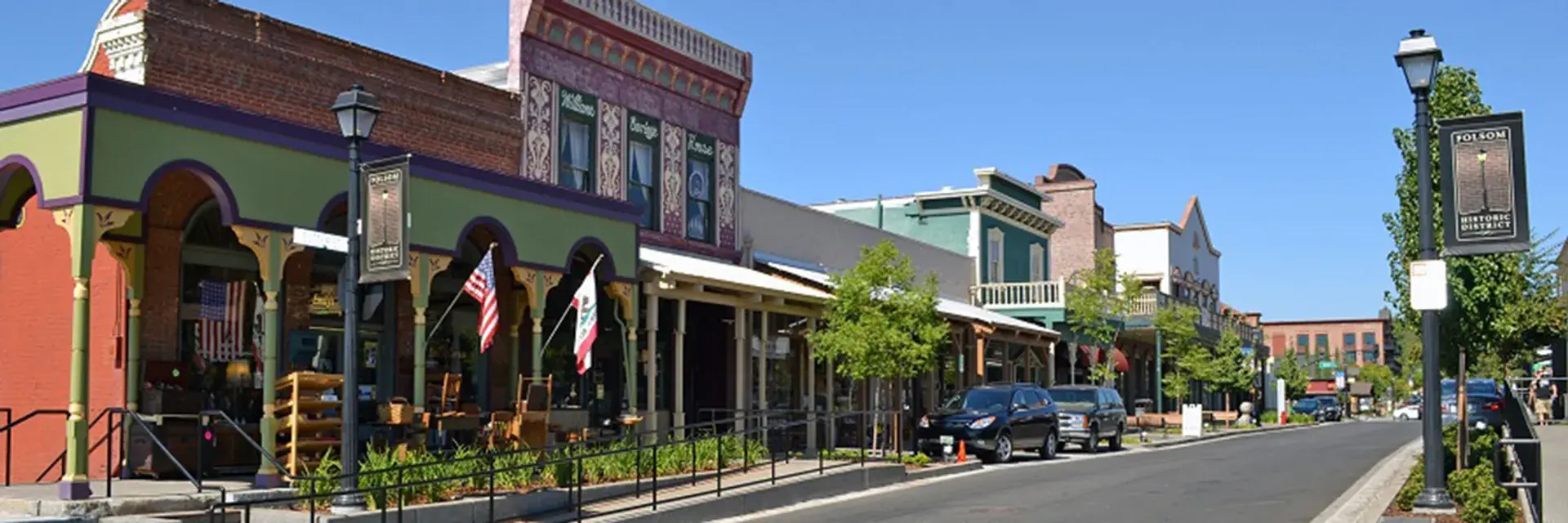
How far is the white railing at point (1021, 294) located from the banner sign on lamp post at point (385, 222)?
3022cm

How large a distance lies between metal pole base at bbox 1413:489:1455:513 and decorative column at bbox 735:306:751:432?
13567mm

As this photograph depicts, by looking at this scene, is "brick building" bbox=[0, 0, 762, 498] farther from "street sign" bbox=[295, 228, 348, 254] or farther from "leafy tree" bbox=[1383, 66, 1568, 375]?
"leafy tree" bbox=[1383, 66, 1568, 375]

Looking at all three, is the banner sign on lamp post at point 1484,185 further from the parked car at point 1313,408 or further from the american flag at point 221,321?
the parked car at point 1313,408

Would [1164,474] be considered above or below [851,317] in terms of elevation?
below

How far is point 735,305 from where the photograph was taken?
80.9ft

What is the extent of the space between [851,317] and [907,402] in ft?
30.0

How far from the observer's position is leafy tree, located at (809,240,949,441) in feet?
83.4

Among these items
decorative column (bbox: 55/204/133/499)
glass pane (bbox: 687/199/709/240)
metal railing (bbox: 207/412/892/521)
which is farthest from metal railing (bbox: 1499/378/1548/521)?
glass pane (bbox: 687/199/709/240)

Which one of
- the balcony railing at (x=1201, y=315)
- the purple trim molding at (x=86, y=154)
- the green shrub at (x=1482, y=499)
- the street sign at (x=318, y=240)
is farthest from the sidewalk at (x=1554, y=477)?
the balcony railing at (x=1201, y=315)

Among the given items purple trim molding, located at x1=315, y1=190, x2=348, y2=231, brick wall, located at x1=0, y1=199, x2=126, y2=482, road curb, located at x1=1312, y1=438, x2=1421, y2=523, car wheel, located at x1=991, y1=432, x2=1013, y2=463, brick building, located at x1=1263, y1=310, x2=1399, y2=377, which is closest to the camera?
road curb, located at x1=1312, y1=438, x2=1421, y2=523

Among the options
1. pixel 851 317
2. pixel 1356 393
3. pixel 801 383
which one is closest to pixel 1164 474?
pixel 851 317

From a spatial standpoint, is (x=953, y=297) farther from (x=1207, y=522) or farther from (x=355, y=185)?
(x=355, y=185)

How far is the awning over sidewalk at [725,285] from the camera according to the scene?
73.7 feet

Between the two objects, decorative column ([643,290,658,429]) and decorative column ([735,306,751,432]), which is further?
decorative column ([735,306,751,432])
